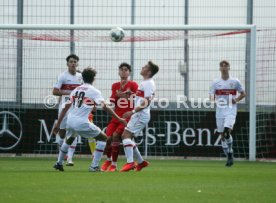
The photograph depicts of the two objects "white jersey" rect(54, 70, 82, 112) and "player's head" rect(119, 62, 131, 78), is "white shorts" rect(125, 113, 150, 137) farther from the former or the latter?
"white jersey" rect(54, 70, 82, 112)

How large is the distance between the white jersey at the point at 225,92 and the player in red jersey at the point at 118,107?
7.43 feet

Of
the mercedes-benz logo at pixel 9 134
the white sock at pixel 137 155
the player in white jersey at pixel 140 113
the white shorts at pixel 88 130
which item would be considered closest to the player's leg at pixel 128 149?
the player in white jersey at pixel 140 113

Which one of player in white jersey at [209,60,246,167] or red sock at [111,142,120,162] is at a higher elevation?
player in white jersey at [209,60,246,167]

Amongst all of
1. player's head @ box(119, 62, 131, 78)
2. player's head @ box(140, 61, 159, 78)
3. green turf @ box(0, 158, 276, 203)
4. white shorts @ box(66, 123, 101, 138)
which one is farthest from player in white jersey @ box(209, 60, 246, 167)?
white shorts @ box(66, 123, 101, 138)

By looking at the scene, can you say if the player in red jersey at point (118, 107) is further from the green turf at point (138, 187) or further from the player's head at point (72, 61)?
the green turf at point (138, 187)

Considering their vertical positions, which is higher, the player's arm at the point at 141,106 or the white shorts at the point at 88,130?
the player's arm at the point at 141,106

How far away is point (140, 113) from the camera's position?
15.1 metres

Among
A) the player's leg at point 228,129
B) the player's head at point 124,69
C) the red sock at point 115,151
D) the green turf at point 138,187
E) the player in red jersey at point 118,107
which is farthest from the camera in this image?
the player's leg at point 228,129

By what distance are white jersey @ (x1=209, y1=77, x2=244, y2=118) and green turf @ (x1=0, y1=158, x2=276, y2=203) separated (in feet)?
11.9

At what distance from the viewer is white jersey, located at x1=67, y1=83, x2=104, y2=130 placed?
553 inches

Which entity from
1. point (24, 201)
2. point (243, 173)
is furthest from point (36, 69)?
point (24, 201)

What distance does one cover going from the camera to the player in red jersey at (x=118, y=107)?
1552 cm

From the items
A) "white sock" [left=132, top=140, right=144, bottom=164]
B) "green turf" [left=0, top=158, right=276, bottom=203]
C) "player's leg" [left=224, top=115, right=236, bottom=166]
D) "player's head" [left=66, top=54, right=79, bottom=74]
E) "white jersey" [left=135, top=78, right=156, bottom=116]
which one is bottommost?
"green turf" [left=0, top=158, right=276, bottom=203]

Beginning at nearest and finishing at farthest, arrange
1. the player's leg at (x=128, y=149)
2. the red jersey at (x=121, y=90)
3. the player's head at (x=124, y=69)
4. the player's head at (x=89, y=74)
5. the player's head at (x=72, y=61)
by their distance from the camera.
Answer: the player's head at (x=89, y=74), the player's leg at (x=128, y=149), the player's head at (x=124, y=69), the red jersey at (x=121, y=90), the player's head at (x=72, y=61)
